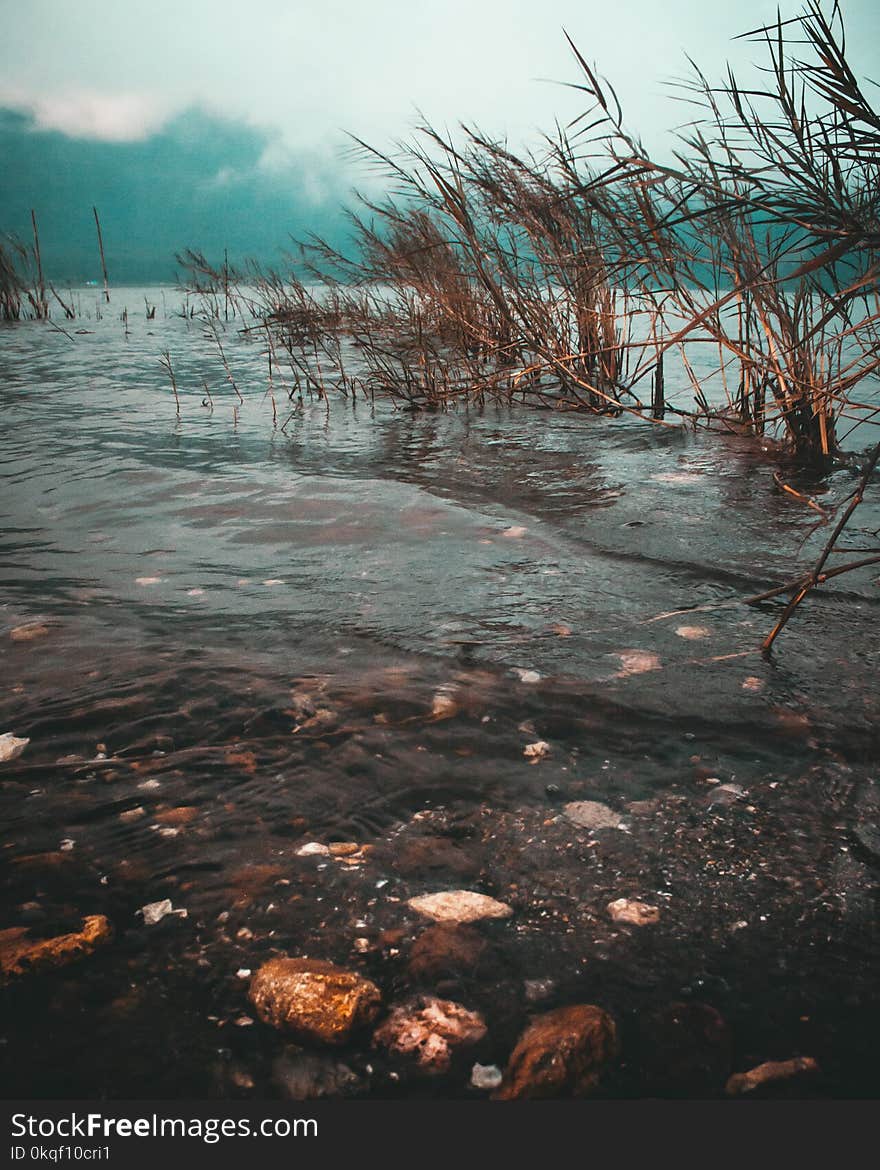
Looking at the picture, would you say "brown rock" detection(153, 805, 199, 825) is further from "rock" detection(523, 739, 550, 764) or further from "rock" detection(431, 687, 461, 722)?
"rock" detection(523, 739, 550, 764)

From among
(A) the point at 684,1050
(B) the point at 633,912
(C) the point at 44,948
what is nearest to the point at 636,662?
(B) the point at 633,912

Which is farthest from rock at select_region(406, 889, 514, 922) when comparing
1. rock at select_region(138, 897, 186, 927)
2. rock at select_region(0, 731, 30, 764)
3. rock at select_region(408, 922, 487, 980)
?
rock at select_region(0, 731, 30, 764)

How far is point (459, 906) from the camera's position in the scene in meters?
1.38

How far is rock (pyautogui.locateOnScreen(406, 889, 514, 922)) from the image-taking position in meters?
1.35

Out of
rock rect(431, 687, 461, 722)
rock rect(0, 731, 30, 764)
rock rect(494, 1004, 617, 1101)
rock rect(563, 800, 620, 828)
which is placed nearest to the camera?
rock rect(494, 1004, 617, 1101)

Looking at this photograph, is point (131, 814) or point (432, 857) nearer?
point (432, 857)

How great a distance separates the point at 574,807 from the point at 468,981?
495mm

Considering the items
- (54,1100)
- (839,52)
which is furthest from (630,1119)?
(839,52)

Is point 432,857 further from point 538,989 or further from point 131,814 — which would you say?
point 131,814

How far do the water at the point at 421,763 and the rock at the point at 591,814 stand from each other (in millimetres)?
35

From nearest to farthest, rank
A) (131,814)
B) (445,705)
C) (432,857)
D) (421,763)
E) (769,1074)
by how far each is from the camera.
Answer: (769,1074) → (432,857) → (131,814) → (421,763) → (445,705)

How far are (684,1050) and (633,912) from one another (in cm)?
26

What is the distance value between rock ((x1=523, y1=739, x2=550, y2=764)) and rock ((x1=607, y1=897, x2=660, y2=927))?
18.1 inches

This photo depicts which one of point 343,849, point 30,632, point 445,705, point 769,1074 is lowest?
point 769,1074
